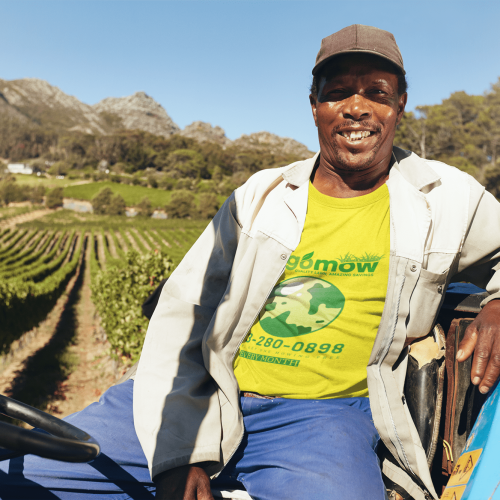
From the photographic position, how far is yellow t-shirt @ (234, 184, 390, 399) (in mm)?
1507

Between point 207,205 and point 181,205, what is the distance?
5.02m

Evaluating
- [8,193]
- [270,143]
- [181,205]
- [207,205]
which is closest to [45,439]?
[207,205]

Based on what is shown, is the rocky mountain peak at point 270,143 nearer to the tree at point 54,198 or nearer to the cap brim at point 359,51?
the tree at point 54,198

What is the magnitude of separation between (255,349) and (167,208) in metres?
78.1

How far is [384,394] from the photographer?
1449 millimetres

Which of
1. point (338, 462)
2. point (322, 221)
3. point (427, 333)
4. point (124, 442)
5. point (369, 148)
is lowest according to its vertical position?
point (124, 442)

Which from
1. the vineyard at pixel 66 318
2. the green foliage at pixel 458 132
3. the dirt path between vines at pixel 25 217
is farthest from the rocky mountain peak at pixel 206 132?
the vineyard at pixel 66 318

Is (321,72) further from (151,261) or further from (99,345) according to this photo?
(99,345)

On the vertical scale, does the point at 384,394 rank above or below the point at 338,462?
above

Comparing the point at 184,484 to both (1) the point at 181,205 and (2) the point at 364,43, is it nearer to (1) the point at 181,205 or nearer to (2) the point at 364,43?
(2) the point at 364,43

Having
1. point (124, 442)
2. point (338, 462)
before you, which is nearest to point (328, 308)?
point (338, 462)

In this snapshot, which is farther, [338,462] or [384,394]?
[384,394]

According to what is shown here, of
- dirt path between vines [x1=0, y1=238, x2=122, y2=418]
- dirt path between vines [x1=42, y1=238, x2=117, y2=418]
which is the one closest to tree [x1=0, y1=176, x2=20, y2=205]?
dirt path between vines [x1=0, y1=238, x2=122, y2=418]

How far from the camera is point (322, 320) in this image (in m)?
1.51
